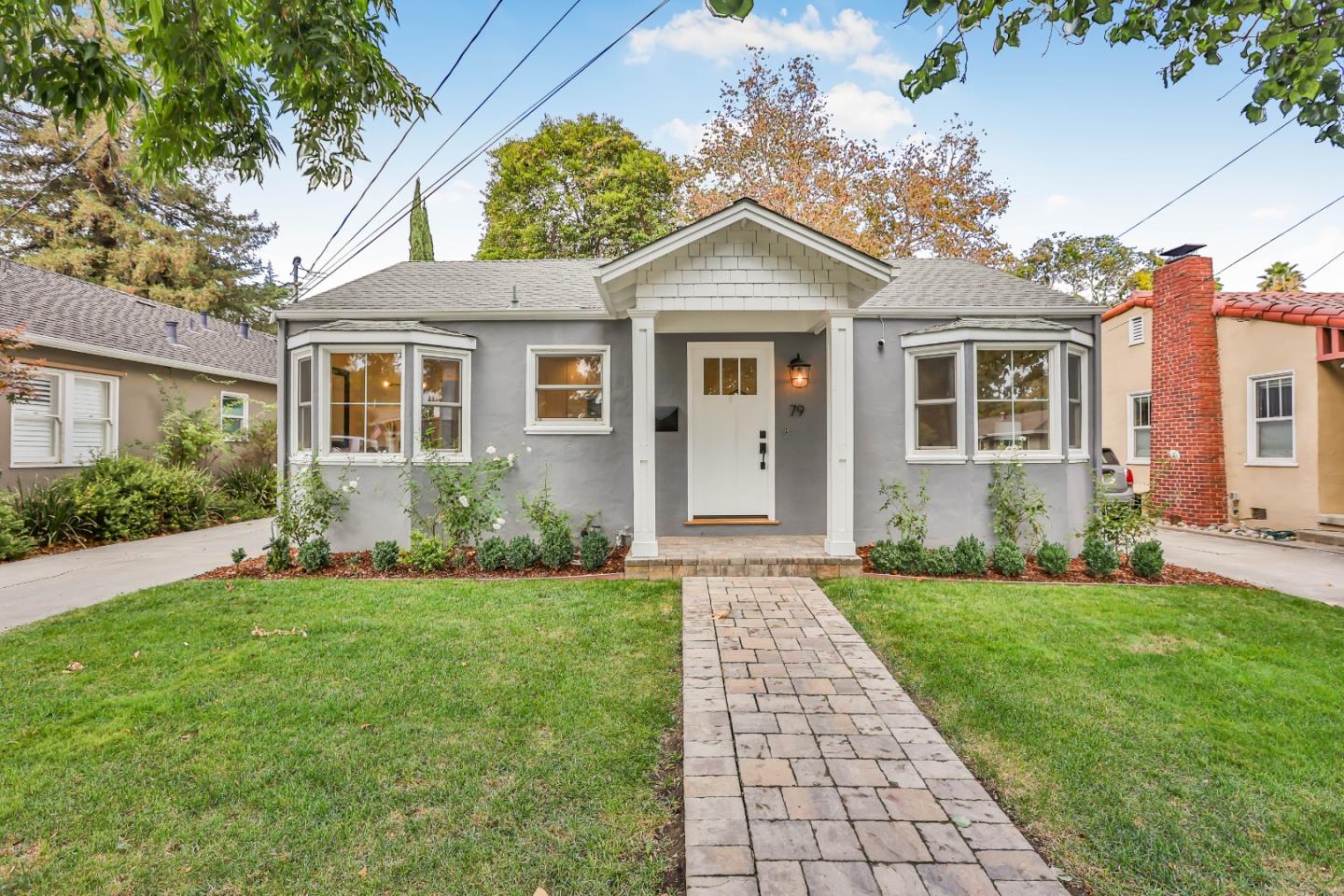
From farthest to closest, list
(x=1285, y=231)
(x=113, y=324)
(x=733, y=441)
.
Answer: (x=113, y=324), (x=1285, y=231), (x=733, y=441)

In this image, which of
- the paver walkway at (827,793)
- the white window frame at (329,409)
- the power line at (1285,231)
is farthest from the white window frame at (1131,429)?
the white window frame at (329,409)

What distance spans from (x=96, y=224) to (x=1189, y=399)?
29.6 meters

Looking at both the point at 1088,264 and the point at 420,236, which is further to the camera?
the point at 1088,264

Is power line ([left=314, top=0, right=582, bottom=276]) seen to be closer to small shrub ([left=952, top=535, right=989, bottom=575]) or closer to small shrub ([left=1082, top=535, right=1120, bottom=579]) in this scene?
small shrub ([left=952, top=535, right=989, bottom=575])

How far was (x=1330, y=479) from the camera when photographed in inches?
330

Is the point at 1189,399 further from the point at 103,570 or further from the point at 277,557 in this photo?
the point at 103,570

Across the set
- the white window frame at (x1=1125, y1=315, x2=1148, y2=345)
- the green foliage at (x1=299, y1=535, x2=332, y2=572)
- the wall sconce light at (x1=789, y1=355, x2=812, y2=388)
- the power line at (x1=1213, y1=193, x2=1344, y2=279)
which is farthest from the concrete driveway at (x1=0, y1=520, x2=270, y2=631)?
the power line at (x1=1213, y1=193, x2=1344, y2=279)

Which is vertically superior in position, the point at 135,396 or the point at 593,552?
the point at 135,396

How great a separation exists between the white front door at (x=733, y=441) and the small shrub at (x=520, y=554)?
2206mm

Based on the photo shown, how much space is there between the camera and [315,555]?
6414mm

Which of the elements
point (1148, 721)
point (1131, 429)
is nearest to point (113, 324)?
point (1148, 721)

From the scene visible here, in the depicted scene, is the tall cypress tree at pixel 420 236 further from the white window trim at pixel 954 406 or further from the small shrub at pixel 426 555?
the white window trim at pixel 954 406

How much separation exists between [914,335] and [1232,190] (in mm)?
7023

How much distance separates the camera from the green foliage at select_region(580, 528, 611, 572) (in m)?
6.28
